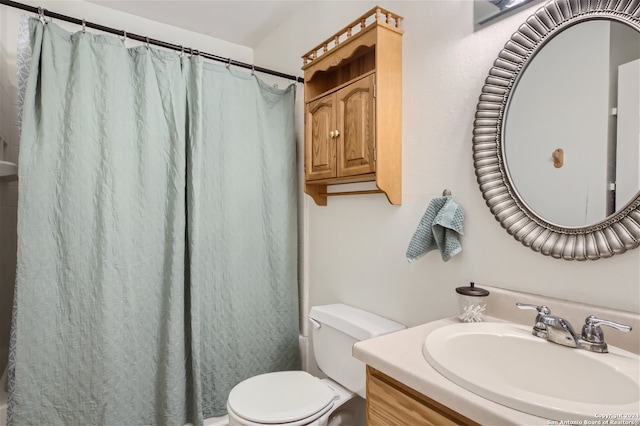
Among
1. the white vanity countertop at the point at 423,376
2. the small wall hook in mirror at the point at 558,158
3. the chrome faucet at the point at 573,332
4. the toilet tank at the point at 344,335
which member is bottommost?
the toilet tank at the point at 344,335

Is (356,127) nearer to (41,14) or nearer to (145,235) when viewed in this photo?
(145,235)

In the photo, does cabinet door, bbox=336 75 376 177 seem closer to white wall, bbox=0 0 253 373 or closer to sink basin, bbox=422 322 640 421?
sink basin, bbox=422 322 640 421

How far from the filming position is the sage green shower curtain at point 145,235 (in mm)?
1448

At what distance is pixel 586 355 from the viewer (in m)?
0.80

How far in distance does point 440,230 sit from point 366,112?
56cm

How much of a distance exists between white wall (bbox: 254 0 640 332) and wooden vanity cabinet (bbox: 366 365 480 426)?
497 millimetres

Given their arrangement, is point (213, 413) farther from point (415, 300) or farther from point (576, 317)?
point (576, 317)

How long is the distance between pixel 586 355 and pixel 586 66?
0.75 metres

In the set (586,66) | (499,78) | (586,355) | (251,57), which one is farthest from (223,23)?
(586,355)

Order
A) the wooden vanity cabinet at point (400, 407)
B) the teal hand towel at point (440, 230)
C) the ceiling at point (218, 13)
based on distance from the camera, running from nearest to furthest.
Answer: the wooden vanity cabinet at point (400, 407), the teal hand towel at point (440, 230), the ceiling at point (218, 13)

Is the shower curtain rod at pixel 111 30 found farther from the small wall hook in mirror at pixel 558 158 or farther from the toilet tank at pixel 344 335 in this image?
the small wall hook in mirror at pixel 558 158

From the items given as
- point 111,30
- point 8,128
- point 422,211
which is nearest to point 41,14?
point 111,30

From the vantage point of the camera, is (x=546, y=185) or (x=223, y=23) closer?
(x=546, y=185)

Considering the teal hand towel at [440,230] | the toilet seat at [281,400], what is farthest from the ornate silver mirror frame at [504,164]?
the toilet seat at [281,400]
